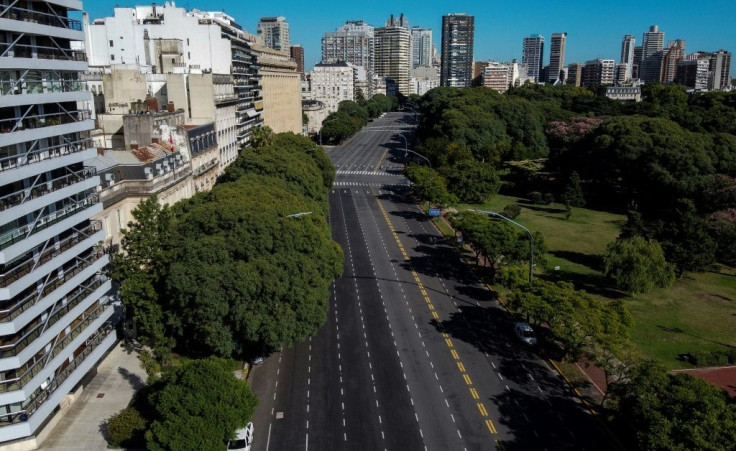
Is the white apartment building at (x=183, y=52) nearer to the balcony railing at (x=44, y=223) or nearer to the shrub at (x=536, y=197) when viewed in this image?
the balcony railing at (x=44, y=223)

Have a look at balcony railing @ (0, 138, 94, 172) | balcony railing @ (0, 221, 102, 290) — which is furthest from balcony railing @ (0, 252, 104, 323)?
balcony railing @ (0, 138, 94, 172)

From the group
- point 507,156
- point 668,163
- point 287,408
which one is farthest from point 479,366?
point 507,156

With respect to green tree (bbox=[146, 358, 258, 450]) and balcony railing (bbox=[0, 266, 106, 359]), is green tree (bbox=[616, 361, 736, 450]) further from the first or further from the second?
balcony railing (bbox=[0, 266, 106, 359])

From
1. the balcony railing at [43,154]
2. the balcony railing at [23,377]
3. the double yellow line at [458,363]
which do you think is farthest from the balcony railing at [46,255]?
the double yellow line at [458,363]

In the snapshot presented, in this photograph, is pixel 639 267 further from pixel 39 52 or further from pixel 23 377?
pixel 39 52

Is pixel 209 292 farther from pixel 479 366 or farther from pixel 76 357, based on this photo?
pixel 479 366

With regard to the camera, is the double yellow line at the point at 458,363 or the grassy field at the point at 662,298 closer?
the double yellow line at the point at 458,363
